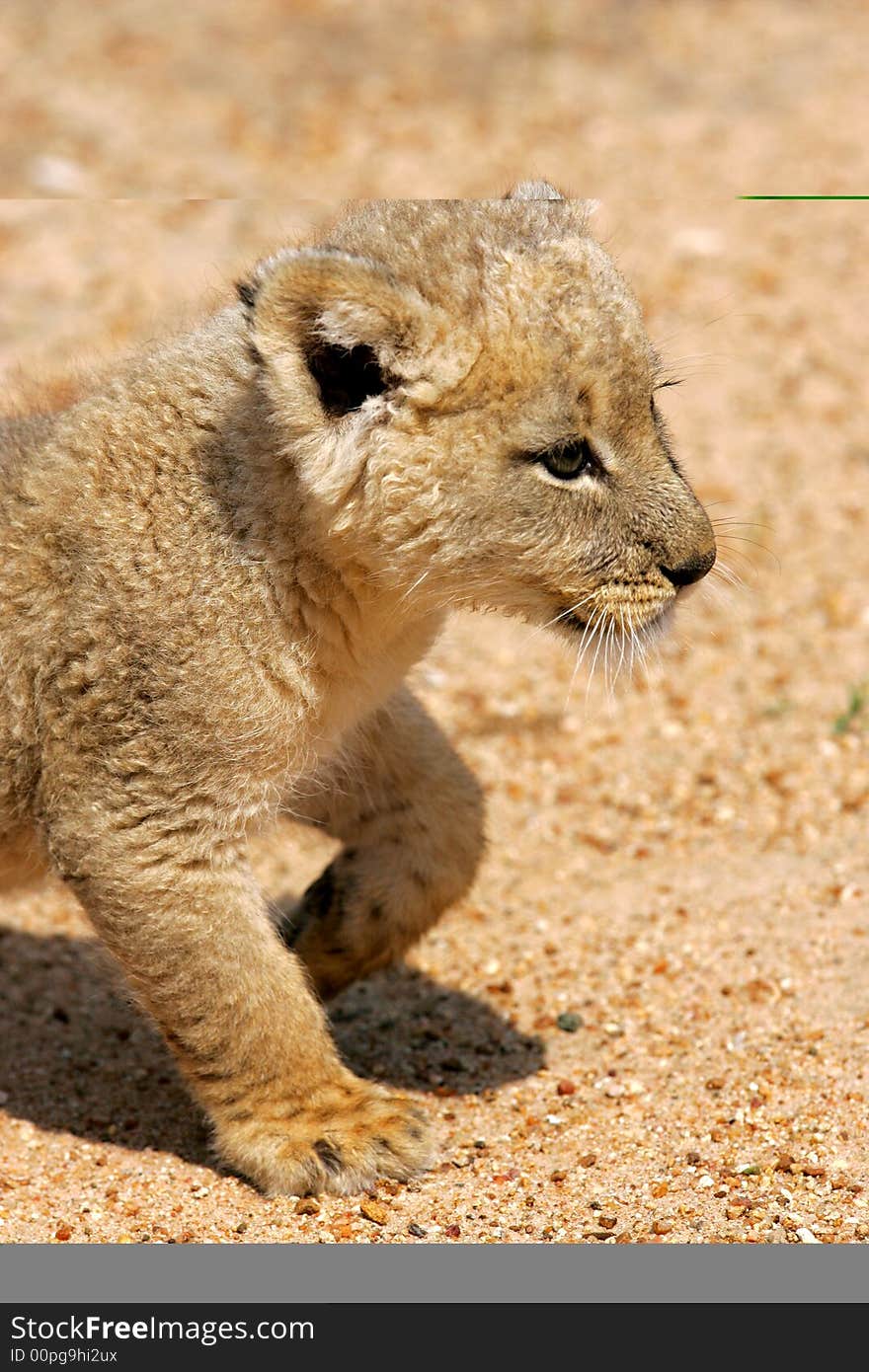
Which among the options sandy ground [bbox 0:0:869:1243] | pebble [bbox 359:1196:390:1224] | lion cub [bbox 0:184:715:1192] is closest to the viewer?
lion cub [bbox 0:184:715:1192]

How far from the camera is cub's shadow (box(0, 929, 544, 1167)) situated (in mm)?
5797

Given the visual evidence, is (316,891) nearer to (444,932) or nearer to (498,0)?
(444,932)

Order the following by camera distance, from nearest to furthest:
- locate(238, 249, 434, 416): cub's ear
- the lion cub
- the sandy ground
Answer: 1. locate(238, 249, 434, 416): cub's ear
2. the lion cub
3. the sandy ground

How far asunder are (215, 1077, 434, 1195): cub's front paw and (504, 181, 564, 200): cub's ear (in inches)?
116

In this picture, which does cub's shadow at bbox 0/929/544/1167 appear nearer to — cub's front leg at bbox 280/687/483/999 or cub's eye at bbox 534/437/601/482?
cub's front leg at bbox 280/687/483/999

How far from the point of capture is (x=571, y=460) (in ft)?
15.8

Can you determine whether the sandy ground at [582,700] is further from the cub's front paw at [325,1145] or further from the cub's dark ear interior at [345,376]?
the cub's dark ear interior at [345,376]

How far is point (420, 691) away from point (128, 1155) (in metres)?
3.46

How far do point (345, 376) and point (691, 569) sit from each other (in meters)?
1.24

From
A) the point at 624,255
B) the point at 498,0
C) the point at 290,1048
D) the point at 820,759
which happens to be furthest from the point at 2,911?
the point at 498,0

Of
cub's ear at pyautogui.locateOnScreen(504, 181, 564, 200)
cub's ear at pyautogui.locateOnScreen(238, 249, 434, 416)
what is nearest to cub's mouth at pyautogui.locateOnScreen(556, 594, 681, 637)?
cub's ear at pyautogui.locateOnScreen(238, 249, 434, 416)

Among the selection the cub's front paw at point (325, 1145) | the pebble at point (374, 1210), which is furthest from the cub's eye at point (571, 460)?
the pebble at point (374, 1210)

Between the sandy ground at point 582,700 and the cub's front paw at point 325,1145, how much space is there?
0.08 metres

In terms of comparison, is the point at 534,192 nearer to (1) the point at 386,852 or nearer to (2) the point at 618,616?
(2) the point at 618,616
